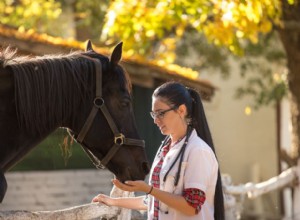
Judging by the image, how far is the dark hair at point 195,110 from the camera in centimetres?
430

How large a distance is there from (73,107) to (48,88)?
0.18 m

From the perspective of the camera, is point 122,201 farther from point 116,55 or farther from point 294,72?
point 294,72

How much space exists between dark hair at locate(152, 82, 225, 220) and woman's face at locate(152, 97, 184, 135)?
5 centimetres

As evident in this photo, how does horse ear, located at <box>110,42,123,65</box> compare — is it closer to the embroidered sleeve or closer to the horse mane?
the horse mane

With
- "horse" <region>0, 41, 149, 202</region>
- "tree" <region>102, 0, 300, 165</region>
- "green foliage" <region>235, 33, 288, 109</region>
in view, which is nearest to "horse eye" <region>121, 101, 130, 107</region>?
"horse" <region>0, 41, 149, 202</region>

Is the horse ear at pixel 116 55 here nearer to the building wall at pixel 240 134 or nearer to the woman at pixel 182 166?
the woman at pixel 182 166

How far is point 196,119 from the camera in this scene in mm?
4426

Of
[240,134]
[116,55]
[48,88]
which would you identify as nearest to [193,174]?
[116,55]

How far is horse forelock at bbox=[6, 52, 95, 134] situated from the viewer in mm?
4129

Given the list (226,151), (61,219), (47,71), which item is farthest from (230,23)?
(226,151)

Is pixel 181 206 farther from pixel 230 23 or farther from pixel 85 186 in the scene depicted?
pixel 85 186

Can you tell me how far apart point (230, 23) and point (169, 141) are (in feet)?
18.6

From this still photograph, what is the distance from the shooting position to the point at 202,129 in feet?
14.6

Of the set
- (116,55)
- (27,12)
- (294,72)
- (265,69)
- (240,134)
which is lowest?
(240,134)
